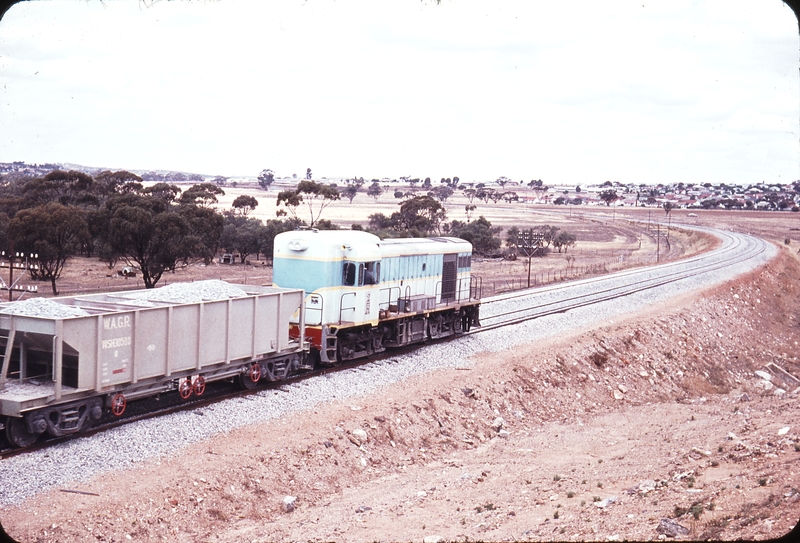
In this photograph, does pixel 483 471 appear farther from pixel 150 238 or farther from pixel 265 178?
pixel 265 178

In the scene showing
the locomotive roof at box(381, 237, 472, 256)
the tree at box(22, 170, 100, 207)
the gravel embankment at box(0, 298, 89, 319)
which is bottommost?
the gravel embankment at box(0, 298, 89, 319)

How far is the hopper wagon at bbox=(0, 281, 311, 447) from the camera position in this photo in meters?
14.2

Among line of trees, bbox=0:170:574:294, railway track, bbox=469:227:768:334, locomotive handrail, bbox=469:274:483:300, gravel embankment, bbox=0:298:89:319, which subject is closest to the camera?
gravel embankment, bbox=0:298:89:319

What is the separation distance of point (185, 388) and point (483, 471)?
7.06 meters

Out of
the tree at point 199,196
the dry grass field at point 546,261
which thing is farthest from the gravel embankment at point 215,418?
the tree at point 199,196

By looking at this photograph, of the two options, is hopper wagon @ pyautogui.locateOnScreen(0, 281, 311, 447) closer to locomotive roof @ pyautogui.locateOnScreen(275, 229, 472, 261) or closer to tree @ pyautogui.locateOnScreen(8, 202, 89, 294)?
locomotive roof @ pyautogui.locateOnScreen(275, 229, 472, 261)

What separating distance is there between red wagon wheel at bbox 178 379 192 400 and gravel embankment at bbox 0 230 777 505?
1.85 ft

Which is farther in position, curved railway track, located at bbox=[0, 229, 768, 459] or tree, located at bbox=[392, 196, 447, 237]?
tree, located at bbox=[392, 196, 447, 237]

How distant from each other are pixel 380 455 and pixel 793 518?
9.72 metres

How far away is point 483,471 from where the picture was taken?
1634 cm

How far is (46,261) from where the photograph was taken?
156 ft

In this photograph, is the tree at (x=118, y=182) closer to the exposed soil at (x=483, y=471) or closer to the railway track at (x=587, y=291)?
the railway track at (x=587, y=291)

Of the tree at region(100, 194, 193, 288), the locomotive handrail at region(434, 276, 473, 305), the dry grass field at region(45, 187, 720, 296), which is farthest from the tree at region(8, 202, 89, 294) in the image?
the locomotive handrail at region(434, 276, 473, 305)

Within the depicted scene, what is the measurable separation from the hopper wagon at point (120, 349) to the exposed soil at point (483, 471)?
6.96 ft
